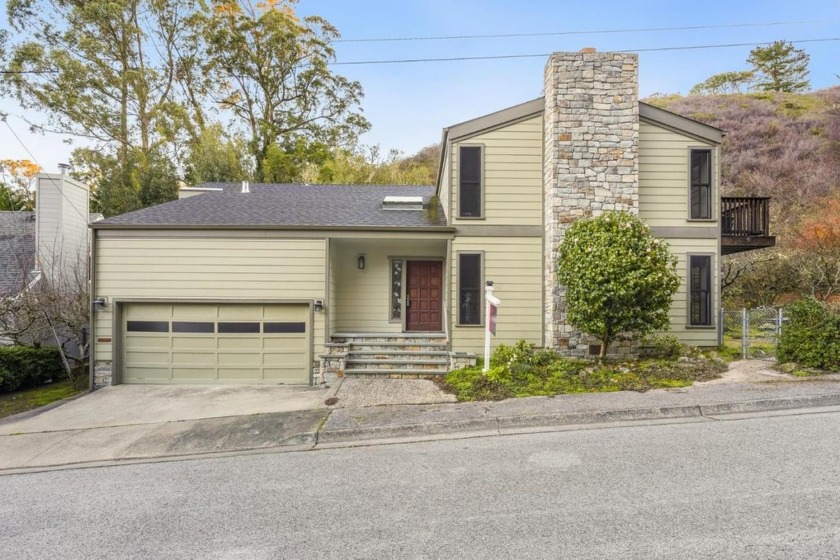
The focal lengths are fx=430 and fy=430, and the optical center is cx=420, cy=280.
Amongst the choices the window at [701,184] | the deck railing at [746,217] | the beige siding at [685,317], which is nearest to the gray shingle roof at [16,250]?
the beige siding at [685,317]

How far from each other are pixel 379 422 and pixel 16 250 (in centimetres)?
1194

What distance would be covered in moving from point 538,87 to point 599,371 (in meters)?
6.27

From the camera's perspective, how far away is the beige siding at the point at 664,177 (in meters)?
8.83

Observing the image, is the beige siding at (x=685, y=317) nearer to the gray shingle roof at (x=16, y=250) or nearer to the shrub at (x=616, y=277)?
the shrub at (x=616, y=277)

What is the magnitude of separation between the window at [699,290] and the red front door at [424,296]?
5329mm

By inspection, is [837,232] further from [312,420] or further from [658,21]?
[312,420]

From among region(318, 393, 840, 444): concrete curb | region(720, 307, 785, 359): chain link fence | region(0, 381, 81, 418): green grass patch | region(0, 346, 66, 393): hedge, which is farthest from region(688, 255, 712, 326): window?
region(0, 346, 66, 393): hedge

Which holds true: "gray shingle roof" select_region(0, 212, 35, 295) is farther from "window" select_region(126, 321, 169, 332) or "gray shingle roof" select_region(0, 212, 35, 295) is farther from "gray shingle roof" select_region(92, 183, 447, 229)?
"gray shingle roof" select_region(92, 183, 447, 229)

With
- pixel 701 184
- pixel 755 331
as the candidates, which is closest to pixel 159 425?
pixel 701 184

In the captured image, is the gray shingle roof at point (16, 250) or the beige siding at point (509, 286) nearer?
the beige siding at point (509, 286)

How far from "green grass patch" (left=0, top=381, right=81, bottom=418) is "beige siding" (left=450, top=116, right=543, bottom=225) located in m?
8.44

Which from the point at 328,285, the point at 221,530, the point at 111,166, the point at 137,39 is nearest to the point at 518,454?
the point at 221,530

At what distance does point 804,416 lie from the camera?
17.1 ft

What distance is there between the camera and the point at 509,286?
348 inches
